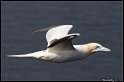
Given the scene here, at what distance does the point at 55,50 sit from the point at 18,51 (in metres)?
12.9

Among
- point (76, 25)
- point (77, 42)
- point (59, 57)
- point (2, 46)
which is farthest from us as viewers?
point (76, 25)

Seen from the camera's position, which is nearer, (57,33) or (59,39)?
(59,39)

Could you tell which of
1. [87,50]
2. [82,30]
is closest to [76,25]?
[82,30]

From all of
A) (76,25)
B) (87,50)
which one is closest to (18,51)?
(76,25)

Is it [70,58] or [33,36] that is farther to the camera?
[33,36]

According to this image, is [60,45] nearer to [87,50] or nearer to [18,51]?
[87,50]

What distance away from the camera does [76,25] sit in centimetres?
3158

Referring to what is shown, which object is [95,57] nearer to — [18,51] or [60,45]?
[18,51]

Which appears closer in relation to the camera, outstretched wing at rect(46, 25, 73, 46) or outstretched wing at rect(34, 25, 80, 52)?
outstretched wing at rect(34, 25, 80, 52)

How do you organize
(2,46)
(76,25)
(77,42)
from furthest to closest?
1. (76,25)
2. (2,46)
3. (77,42)

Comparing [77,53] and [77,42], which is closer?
[77,53]

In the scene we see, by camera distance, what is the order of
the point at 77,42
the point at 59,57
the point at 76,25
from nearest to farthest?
the point at 59,57
the point at 77,42
the point at 76,25

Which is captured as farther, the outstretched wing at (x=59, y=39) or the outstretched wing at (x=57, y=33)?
the outstretched wing at (x=57, y=33)

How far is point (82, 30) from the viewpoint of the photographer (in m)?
30.3
